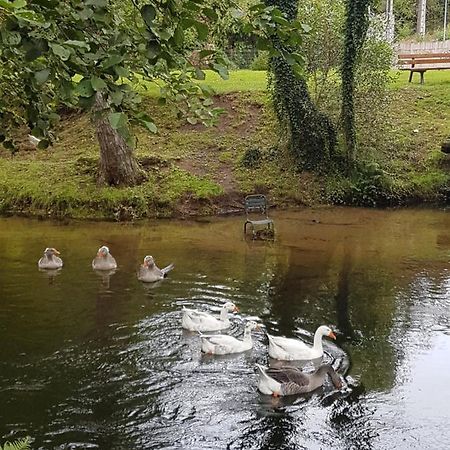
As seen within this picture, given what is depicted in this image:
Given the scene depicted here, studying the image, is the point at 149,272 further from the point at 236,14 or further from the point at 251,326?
the point at 236,14

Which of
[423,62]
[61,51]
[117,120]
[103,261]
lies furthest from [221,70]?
[423,62]

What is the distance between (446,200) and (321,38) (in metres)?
7.41

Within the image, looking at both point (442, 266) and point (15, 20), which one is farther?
point (442, 266)

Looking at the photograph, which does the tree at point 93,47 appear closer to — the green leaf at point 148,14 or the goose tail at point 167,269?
the green leaf at point 148,14

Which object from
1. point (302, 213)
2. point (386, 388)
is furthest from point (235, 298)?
point (302, 213)

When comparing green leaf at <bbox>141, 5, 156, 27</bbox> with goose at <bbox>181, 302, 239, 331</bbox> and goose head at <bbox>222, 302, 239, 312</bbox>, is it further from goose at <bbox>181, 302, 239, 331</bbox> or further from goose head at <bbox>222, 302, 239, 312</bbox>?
goose head at <bbox>222, 302, 239, 312</bbox>

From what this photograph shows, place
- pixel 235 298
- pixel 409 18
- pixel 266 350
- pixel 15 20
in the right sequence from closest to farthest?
pixel 15 20
pixel 266 350
pixel 235 298
pixel 409 18

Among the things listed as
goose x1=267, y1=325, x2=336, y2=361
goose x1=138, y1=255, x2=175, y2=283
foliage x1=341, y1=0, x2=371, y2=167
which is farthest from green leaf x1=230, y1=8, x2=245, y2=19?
foliage x1=341, y1=0, x2=371, y2=167

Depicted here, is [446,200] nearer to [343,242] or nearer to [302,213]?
[302,213]

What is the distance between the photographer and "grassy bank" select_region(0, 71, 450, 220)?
2294 cm

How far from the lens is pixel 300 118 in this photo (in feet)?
80.6

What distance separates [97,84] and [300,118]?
2238cm

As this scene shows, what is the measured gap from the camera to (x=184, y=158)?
25812mm

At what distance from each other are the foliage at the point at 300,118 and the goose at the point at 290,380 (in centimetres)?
1612
